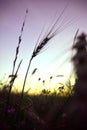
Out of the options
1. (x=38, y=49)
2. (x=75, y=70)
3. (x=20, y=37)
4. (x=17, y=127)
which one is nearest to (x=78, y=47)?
(x=75, y=70)

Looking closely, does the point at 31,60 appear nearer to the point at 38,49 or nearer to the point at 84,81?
the point at 38,49

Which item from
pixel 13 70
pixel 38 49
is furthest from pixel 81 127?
pixel 13 70

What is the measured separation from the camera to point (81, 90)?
0.36m

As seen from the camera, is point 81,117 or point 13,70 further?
point 13,70

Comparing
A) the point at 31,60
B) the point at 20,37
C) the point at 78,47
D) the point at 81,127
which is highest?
the point at 20,37

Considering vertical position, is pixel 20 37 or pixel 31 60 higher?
pixel 20 37

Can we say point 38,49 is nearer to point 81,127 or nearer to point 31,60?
point 31,60

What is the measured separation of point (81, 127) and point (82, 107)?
5cm

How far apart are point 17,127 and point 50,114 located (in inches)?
35.3

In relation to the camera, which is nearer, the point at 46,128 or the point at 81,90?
the point at 81,90

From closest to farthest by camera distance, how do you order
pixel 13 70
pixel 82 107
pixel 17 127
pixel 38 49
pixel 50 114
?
1. pixel 82 107
2. pixel 50 114
3. pixel 17 127
4. pixel 38 49
5. pixel 13 70

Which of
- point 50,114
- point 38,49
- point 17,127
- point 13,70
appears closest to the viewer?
point 50,114

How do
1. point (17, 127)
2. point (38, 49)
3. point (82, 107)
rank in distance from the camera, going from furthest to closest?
1. point (38, 49)
2. point (17, 127)
3. point (82, 107)

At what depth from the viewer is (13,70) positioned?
1864 mm
